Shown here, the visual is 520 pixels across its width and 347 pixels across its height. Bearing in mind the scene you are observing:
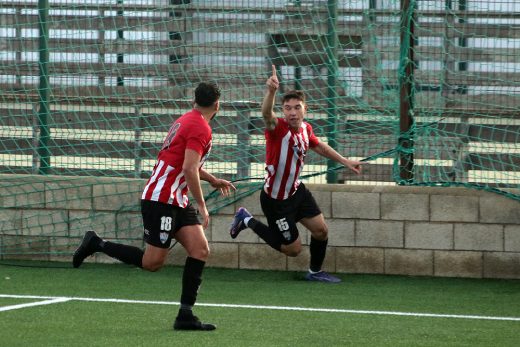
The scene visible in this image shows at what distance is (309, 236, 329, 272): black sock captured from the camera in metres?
11.1

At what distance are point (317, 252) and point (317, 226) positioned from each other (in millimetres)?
285

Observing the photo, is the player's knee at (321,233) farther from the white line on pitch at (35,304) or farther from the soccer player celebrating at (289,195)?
the white line on pitch at (35,304)

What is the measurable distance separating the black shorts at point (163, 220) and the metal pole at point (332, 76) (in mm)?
3635

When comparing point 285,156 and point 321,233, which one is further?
point 321,233

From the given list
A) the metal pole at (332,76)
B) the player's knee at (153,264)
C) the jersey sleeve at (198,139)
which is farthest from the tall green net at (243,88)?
the jersey sleeve at (198,139)

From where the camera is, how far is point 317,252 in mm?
11086

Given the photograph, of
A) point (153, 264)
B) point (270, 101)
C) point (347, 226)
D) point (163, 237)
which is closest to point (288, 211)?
point (347, 226)

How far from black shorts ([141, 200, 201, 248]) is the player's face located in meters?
2.51

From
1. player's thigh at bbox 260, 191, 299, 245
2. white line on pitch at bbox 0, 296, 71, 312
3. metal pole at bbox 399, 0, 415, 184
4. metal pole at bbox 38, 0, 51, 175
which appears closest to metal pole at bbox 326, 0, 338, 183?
metal pole at bbox 399, 0, 415, 184

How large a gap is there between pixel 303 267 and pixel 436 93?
218 cm

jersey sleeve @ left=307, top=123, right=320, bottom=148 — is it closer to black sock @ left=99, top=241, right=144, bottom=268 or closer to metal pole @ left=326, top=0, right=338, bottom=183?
metal pole @ left=326, top=0, right=338, bottom=183

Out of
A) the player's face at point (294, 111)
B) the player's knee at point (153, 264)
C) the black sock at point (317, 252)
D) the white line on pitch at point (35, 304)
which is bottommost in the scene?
the white line on pitch at point (35, 304)

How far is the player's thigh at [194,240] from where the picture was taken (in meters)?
8.20

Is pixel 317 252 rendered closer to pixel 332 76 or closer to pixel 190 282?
pixel 332 76
